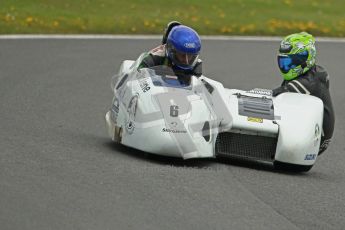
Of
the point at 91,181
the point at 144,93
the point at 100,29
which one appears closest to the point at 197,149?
the point at 144,93

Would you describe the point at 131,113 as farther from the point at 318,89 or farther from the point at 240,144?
the point at 318,89

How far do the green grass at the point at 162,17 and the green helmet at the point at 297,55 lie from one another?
10.0 meters

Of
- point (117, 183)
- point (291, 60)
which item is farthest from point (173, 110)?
point (291, 60)

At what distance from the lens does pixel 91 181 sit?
7547 mm

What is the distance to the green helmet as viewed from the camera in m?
9.73

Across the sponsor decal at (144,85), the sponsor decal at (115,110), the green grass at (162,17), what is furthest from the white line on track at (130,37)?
the sponsor decal at (144,85)

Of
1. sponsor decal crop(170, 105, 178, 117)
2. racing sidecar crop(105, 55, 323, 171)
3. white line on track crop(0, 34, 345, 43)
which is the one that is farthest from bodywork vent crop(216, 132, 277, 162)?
white line on track crop(0, 34, 345, 43)

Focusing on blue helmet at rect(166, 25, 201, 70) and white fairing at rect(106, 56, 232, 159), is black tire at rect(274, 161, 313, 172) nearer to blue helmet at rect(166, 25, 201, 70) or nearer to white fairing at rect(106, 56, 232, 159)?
white fairing at rect(106, 56, 232, 159)

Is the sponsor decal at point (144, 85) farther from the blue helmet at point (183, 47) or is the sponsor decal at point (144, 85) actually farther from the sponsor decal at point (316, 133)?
the sponsor decal at point (316, 133)

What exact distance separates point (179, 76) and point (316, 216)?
7.45 ft

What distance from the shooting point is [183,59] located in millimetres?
9234

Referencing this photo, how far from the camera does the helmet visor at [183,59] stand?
363 inches

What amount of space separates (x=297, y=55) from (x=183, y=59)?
1.16 metres

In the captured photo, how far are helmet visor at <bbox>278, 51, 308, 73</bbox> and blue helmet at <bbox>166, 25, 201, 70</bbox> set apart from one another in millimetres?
948
